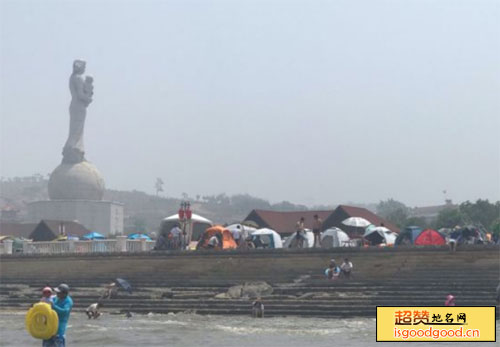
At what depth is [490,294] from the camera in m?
23.0

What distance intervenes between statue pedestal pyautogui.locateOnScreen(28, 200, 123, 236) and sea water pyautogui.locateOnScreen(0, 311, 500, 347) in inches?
1876

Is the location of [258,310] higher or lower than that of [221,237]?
lower

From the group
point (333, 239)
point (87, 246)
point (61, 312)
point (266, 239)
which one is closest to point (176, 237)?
point (266, 239)

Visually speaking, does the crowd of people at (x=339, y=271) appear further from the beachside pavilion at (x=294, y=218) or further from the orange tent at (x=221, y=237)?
the beachside pavilion at (x=294, y=218)

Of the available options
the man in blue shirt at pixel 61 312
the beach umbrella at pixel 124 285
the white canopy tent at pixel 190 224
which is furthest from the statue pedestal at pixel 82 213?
the man in blue shirt at pixel 61 312

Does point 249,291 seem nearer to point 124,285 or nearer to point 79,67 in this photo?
point 124,285

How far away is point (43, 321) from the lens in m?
→ 11.4

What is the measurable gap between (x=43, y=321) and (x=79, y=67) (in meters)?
64.6

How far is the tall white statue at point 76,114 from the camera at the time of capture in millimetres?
73875

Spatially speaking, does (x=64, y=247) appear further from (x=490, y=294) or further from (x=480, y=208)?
(x=480, y=208)

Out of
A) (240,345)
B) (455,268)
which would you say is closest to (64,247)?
(455,268)

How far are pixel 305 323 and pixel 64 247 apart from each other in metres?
15.3

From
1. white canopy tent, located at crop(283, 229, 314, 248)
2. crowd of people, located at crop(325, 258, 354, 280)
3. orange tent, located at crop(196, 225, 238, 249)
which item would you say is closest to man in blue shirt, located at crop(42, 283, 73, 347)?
crowd of people, located at crop(325, 258, 354, 280)

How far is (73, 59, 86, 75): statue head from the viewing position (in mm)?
73875
